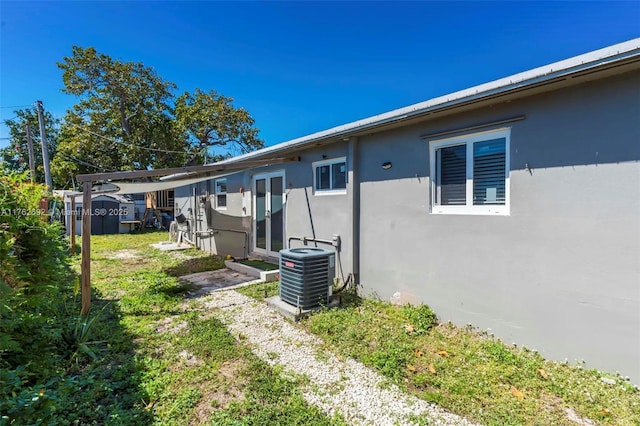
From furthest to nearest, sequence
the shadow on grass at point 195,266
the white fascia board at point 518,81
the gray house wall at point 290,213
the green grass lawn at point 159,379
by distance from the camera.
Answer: the shadow on grass at point 195,266, the gray house wall at point 290,213, the white fascia board at point 518,81, the green grass lawn at point 159,379

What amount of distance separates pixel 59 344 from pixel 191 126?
2287 centimetres

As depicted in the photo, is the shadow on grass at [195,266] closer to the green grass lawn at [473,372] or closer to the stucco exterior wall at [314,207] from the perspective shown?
the stucco exterior wall at [314,207]

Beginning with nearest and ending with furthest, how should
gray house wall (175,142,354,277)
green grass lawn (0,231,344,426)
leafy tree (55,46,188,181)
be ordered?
1. green grass lawn (0,231,344,426)
2. gray house wall (175,142,354,277)
3. leafy tree (55,46,188,181)

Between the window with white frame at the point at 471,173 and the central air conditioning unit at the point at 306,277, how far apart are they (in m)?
1.94

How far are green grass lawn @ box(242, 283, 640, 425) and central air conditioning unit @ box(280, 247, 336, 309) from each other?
1.27 feet

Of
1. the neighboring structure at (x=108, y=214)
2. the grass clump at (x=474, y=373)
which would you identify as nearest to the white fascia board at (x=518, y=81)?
the grass clump at (x=474, y=373)

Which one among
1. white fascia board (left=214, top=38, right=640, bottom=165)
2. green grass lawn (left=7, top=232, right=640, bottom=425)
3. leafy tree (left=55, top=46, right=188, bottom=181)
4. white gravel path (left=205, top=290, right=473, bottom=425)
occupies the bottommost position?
white gravel path (left=205, top=290, right=473, bottom=425)

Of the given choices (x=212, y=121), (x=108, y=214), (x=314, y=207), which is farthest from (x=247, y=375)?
(x=212, y=121)

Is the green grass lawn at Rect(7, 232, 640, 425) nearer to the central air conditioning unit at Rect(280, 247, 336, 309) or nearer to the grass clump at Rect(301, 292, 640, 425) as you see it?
the grass clump at Rect(301, 292, 640, 425)

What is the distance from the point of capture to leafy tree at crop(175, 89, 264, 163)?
2362 centimetres

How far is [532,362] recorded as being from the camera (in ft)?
10.8

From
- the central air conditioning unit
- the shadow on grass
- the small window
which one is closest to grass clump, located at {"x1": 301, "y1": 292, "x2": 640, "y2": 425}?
the central air conditioning unit

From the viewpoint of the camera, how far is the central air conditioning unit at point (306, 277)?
4.78 metres

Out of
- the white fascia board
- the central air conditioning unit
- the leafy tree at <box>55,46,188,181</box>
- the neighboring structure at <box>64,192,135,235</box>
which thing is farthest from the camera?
the leafy tree at <box>55,46,188,181</box>
